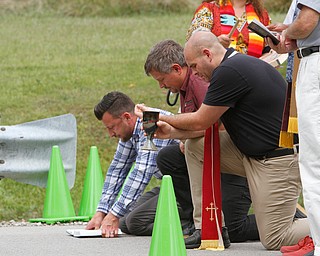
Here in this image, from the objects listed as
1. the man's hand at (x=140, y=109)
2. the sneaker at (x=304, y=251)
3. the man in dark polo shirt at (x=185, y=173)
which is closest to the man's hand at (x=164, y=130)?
the man's hand at (x=140, y=109)

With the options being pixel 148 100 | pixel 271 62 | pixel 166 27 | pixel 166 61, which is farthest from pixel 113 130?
pixel 166 27

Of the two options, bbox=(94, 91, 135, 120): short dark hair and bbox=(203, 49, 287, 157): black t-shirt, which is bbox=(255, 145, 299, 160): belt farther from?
bbox=(94, 91, 135, 120): short dark hair

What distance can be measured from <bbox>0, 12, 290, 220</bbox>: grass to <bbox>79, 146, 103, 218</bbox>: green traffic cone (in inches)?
26.6

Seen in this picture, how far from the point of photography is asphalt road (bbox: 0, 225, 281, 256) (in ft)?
24.2

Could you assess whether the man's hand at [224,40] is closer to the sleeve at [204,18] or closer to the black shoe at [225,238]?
the sleeve at [204,18]

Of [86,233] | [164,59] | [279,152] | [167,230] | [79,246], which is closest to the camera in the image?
[167,230]

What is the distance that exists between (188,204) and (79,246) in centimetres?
101

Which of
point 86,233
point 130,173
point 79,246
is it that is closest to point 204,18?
point 130,173

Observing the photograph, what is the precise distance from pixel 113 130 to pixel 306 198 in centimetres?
212

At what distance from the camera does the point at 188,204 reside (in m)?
8.28

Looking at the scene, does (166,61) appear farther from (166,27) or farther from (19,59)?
(166,27)

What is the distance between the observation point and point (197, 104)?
7738 millimetres

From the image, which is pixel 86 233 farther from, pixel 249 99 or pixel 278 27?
pixel 278 27

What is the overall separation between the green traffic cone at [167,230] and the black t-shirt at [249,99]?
0.72 m
